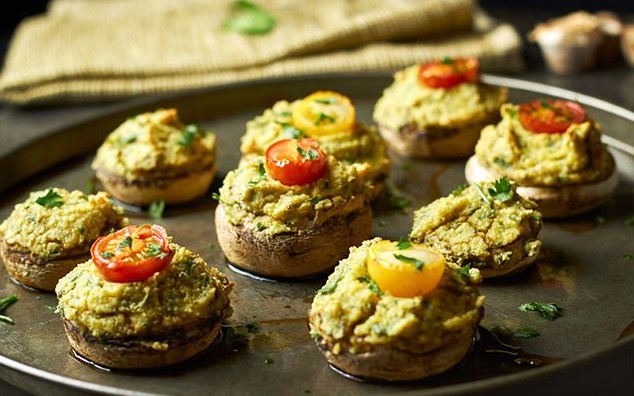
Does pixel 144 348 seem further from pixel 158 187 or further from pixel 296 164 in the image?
pixel 158 187

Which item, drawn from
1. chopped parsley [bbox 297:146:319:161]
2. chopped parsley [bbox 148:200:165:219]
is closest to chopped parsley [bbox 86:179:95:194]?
chopped parsley [bbox 148:200:165:219]

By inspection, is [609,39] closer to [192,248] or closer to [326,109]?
[326,109]

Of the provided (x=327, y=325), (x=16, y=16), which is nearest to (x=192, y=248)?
(x=327, y=325)

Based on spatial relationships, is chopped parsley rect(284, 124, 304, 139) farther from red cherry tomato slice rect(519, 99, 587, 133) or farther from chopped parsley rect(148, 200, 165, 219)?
red cherry tomato slice rect(519, 99, 587, 133)

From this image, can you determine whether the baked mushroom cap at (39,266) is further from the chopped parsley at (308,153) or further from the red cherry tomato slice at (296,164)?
the chopped parsley at (308,153)

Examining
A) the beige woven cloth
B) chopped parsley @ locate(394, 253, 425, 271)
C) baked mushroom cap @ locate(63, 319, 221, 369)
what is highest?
chopped parsley @ locate(394, 253, 425, 271)

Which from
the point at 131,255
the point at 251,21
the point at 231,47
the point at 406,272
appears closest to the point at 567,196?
the point at 406,272

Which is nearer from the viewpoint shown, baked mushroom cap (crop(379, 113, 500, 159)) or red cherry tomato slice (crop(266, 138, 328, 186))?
red cherry tomato slice (crop(266, 138, 328, 186))
